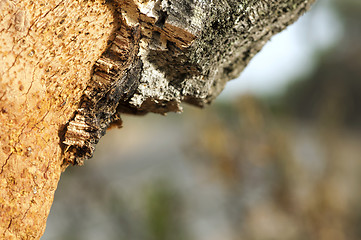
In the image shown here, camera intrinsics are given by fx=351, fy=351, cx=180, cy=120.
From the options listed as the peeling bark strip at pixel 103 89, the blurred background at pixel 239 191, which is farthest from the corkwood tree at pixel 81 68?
the blurred background at pixel 239 191

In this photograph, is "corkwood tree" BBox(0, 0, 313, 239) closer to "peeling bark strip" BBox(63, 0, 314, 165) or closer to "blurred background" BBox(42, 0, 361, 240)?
"peeling bark strip" BBox(63, 0, 314, 165)

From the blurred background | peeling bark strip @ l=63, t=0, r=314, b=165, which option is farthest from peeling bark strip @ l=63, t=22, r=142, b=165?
the blurred background

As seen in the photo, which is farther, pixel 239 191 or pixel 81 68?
pixel 239 191

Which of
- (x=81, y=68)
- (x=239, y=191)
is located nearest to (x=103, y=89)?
(x=81, y=68)

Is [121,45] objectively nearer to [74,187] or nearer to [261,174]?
[74,187]

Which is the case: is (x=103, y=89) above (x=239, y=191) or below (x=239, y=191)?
above

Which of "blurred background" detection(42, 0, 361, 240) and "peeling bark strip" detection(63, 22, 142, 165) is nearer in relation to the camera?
"peeling bark strip" detection(63, 22, 142, 165)

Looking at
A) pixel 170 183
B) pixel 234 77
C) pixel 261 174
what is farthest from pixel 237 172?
pixel 234 77

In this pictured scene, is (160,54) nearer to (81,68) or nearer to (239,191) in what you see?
(81,68)
